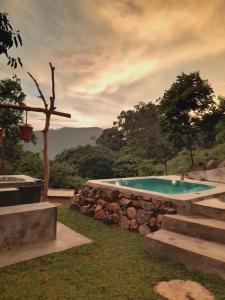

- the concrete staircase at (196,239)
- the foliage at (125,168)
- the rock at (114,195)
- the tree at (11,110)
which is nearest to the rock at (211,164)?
the foliage at (125,168)

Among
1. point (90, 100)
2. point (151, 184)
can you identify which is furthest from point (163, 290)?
point (90, 100)

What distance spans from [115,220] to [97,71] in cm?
809

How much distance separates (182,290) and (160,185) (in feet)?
20.0

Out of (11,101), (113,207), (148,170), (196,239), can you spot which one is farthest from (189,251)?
(148,170)

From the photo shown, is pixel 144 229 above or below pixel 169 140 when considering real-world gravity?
below

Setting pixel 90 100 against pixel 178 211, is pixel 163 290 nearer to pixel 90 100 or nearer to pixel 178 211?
pixel 178 211

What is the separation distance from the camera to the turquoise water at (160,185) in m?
Result: 8.73

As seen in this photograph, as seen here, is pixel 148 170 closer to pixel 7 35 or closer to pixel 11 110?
pixel 11 110

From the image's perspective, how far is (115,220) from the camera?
675 centimetres

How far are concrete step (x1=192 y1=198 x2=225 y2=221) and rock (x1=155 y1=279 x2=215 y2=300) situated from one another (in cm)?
192

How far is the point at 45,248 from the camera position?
187 inches

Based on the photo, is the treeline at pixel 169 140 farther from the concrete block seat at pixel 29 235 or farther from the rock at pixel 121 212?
the concrete block seat at pixel 29 235

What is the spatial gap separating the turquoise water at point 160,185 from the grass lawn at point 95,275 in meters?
3.91

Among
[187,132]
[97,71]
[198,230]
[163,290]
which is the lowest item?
[163,290]
